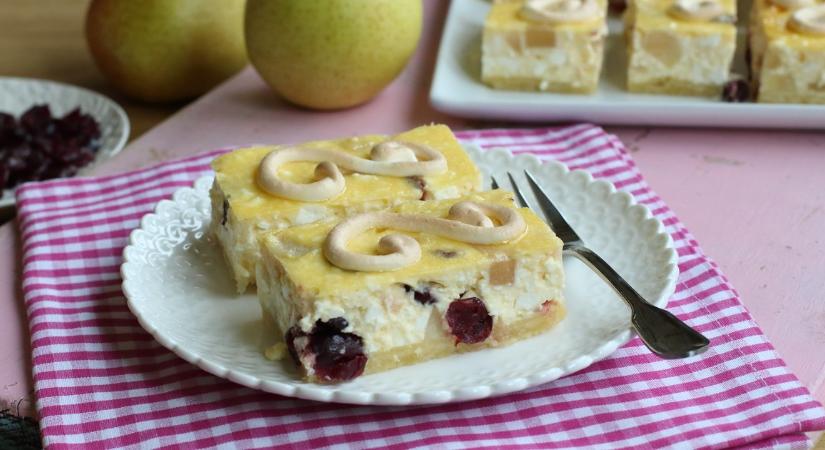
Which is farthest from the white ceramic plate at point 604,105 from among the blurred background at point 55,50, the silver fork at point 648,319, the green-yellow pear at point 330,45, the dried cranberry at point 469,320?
the dried cranberry at point 469,320

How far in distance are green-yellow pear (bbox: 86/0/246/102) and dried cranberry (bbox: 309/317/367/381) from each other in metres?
1.19

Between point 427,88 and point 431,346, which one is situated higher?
point 431,346

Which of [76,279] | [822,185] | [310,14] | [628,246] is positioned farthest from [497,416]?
[310,14]

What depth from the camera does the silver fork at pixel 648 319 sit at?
4.08ft

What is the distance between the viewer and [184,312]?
4.73 ft

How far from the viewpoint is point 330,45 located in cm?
206

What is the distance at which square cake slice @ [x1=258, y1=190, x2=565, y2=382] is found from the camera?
128 centimetres

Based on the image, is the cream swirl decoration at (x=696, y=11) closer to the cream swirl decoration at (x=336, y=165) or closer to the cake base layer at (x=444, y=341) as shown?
the cream swirl decoration at (x=336, y=165)

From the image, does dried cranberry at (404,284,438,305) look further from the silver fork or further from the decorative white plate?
the silver fork

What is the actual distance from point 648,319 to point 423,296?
28cm

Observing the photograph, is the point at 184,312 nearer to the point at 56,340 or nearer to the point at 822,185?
the point at 56,340

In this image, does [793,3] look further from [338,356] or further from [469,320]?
[338,356]

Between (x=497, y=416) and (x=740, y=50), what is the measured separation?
54.0 inches

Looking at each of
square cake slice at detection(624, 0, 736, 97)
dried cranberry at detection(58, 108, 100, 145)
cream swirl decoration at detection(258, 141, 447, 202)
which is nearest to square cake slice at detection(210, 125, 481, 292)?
cream swirl decoration at detection(258, 141, 447, 202)
